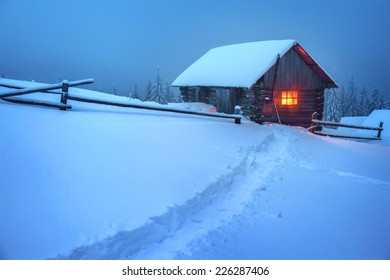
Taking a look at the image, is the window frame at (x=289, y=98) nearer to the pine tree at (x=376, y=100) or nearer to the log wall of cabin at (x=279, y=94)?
the log wall of cabin at (x=279, y=94)

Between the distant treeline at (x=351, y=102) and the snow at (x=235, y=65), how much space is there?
104 ft

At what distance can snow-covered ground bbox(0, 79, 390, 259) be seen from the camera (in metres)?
3.51

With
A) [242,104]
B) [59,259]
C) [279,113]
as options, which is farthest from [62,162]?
[279,113]

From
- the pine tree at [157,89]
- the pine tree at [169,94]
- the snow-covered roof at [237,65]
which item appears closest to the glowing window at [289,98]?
the snow-covered roof at [237,65]

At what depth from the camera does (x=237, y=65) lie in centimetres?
1714

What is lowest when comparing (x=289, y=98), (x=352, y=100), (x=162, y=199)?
(x=162, y=199)

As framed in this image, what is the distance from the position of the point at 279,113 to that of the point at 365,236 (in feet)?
45.4

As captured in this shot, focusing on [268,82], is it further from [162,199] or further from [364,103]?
[364,103]

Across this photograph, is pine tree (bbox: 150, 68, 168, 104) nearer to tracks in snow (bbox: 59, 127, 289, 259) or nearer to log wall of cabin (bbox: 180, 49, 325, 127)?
log wall of cabin (bbox: 180, 49, 325, 127)

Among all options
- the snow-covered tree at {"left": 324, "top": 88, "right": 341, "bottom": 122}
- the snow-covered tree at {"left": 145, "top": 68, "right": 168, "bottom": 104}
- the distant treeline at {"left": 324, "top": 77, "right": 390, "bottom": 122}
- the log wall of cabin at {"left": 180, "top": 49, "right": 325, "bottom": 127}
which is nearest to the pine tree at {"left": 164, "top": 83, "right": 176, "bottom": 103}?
the snow-covered tree at {"left": 145, "top": 68, "right": 168, "bottom": 104}

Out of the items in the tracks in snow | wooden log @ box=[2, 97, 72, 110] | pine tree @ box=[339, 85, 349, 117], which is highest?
pine tree @ box=[339, 85, 349, 117]

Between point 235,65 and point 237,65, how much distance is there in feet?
0.62

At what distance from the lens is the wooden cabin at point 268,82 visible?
1593cm

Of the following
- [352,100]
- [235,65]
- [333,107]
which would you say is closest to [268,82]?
[235,65]
